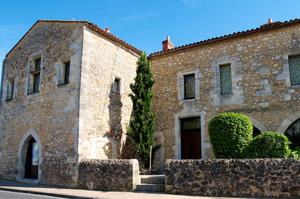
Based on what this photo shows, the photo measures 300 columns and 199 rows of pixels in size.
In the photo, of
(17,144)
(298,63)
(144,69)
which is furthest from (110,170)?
(298,63)

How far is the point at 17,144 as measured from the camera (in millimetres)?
12812

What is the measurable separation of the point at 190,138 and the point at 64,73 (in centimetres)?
601

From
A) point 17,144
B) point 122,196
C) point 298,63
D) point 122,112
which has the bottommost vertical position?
point 122,196

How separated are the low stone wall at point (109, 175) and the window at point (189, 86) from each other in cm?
460

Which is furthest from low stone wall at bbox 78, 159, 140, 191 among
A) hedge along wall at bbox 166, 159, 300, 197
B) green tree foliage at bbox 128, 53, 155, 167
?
green tree foliage at bbox 128, 53, 155, 167

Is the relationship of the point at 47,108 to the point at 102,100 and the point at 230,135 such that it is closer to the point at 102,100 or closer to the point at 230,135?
the point at 102,100

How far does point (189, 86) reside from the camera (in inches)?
496

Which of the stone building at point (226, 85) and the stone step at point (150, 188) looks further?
the stone building at point (226, 85)

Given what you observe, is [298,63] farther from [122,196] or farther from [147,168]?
[122,196]

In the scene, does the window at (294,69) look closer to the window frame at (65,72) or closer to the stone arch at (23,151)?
the window frame at (65,72)

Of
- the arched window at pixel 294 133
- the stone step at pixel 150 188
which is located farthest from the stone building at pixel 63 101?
the arched window at pixel 294 133

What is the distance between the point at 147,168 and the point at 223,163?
A: 15.2 ft

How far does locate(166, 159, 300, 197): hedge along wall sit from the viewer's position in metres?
7.05

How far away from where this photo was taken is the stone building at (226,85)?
10.4 metres
